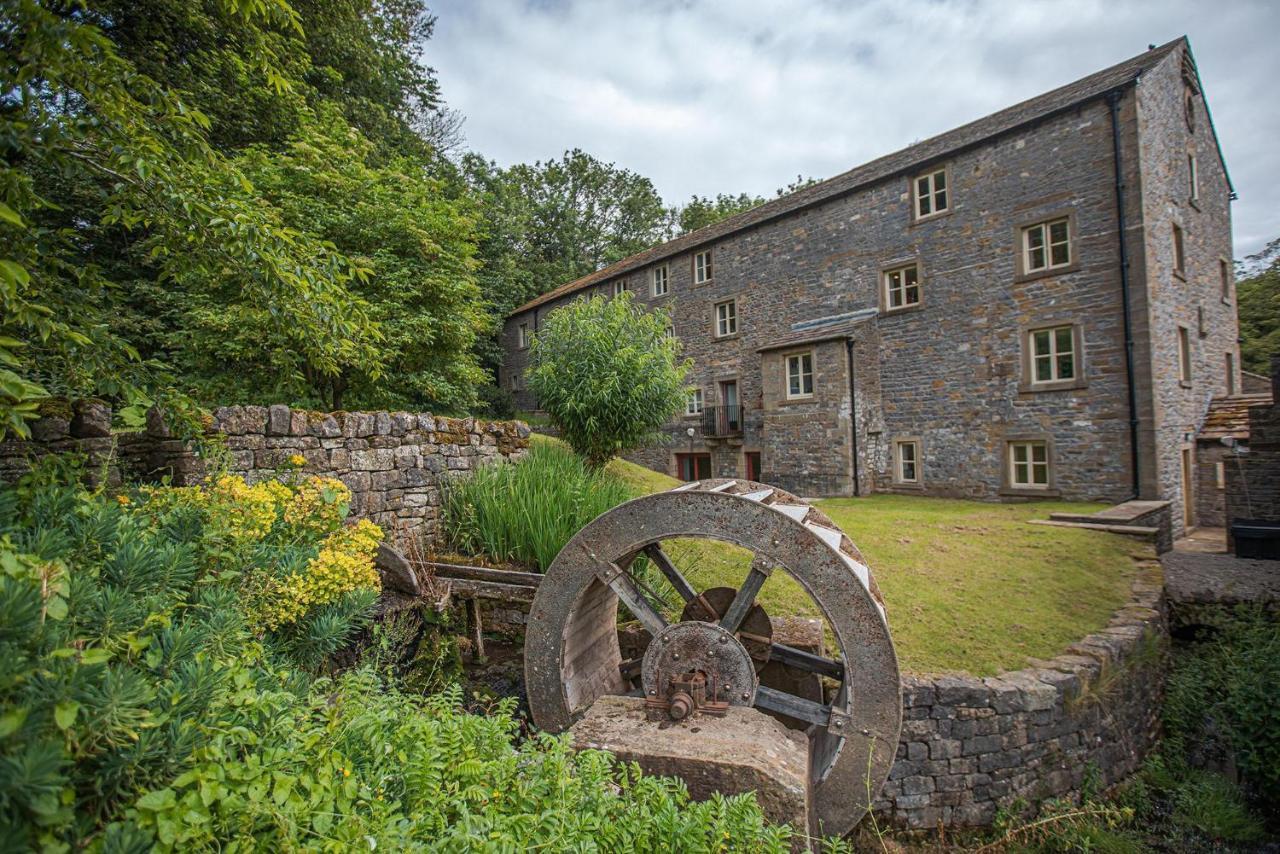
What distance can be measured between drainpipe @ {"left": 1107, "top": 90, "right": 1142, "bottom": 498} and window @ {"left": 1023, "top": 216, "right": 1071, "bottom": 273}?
2.76 feet

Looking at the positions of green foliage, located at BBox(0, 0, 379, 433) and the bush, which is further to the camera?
the bush

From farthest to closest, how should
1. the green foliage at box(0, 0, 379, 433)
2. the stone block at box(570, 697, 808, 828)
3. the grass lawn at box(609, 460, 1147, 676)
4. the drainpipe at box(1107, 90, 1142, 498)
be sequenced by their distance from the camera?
the drainpipe at box(1107, 90, 1142, 498) < the grass lawn at box(609, 460, 1147, 676) < the stone block at box(570, 697, 808, 828) < the green foliage at box(0, 0, 379, 433)

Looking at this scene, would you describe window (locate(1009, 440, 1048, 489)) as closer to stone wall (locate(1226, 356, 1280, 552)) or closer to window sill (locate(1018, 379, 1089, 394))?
window sill (locate(1018, 379, 1089, 394))

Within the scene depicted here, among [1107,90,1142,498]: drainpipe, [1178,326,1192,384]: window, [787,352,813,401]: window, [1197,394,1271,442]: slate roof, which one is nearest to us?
[1107,90,1142,498]: drainpipe

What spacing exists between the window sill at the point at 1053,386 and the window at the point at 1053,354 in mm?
Result: 94

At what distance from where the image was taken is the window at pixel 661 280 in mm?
19188

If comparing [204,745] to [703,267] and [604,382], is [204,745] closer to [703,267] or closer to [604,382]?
[604,382]

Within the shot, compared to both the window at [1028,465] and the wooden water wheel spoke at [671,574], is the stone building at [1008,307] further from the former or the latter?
the wooden water wheel spoke at [671,574]

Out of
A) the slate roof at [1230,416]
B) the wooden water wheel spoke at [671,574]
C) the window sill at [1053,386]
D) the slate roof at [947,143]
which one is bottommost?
the wooden water wheel spoke at [671,574]

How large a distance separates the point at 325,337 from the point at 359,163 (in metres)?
7.42

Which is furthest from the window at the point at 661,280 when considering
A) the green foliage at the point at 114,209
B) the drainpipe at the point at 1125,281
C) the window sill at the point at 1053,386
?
the green foliage at the point at 114,209

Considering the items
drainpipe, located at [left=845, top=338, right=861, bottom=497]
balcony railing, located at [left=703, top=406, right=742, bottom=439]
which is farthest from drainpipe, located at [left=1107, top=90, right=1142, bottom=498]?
balcony railing, located at [left=703, top=406, right=742, bottom=439]

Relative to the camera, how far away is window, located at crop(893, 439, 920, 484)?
13.2m

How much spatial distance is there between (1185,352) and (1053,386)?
3110 mm
